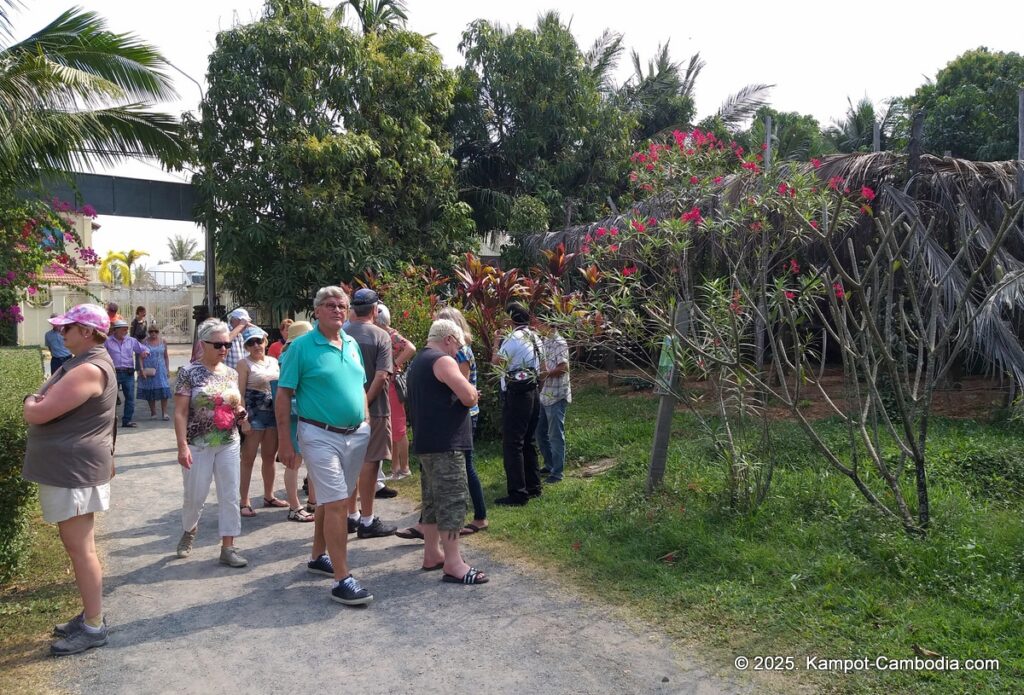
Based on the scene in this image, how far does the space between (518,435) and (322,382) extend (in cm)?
226

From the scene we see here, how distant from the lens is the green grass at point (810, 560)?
4043mm

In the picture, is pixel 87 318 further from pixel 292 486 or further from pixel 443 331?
pixel 292 486

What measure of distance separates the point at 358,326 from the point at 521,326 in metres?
1.44

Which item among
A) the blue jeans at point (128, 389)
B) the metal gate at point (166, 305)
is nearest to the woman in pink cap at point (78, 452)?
the blue jeans at point (128, 389)

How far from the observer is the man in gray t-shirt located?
6.17 metres

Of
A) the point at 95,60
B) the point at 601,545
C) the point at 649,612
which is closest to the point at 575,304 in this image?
the point at 601,545

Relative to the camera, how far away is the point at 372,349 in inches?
245

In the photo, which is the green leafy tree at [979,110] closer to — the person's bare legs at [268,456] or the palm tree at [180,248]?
the person's bare legs at [268,456]

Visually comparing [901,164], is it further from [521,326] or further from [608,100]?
[608,100]

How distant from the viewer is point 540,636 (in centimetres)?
435

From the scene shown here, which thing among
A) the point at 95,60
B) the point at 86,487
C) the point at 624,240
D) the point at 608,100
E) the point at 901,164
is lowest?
the point at 86,487

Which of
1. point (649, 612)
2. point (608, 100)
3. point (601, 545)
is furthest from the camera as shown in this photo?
point (608, 100)

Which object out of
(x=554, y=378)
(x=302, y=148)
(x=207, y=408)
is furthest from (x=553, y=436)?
(x=302, y=148)

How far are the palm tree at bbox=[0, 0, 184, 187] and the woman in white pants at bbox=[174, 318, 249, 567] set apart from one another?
401cm
